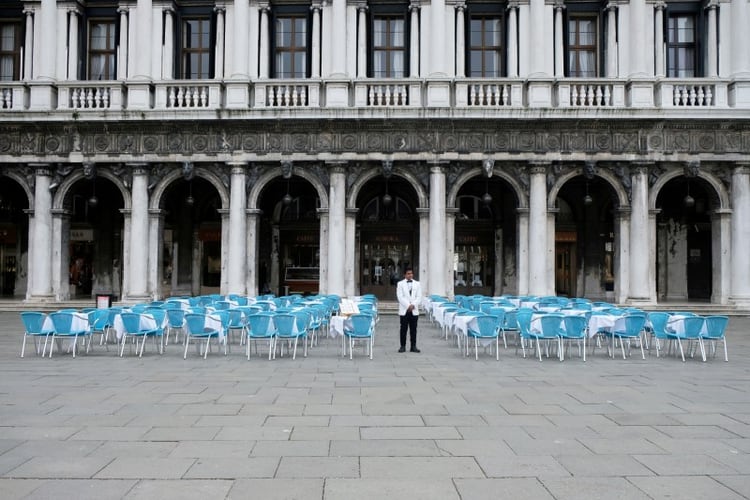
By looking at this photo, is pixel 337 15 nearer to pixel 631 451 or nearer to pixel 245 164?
pixel 245 164

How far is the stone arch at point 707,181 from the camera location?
22.9m

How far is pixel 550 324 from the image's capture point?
40.9 ft

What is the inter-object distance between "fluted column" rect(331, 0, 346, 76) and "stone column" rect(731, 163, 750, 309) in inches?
562

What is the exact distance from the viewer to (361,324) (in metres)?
12.6

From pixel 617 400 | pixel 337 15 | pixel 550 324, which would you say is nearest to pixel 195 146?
pixel 337 15

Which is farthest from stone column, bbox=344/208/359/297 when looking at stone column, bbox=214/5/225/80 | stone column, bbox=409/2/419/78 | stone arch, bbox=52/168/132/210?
stone arch, bbox=52/168/132/210

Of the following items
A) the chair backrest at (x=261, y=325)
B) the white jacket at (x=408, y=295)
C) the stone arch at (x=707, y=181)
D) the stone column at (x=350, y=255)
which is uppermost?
the stone arch at (x=707, y=181)

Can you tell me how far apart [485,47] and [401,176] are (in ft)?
20.7

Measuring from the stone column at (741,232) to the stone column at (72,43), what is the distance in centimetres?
2434

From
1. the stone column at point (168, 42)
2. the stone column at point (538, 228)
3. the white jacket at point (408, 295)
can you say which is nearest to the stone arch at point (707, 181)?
the stone column at point (538, 228)

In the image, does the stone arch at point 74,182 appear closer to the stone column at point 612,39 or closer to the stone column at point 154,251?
the stone column at point 154,251

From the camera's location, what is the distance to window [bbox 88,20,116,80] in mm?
25656

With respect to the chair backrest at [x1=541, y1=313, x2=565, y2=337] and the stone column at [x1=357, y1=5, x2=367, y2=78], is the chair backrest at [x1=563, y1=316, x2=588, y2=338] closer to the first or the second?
the chair backrest at [x1=541, y1=313, x2=565, y2=337]

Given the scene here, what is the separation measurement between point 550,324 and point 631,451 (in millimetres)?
6290
